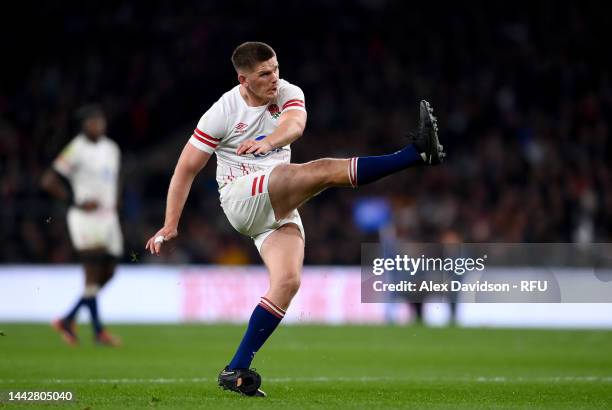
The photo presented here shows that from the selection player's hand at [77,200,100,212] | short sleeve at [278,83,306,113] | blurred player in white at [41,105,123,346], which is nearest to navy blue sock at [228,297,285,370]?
short sleeve at [278,83,306,113]

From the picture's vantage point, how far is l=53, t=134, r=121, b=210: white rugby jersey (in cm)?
1427

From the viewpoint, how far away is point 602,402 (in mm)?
7602

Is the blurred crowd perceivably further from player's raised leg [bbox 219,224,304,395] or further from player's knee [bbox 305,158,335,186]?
player's knee [bbox 305,158,335,186]

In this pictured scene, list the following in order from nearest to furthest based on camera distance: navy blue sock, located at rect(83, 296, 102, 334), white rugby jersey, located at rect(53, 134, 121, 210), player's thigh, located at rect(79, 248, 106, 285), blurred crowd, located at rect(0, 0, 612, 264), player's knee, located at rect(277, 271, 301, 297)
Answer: player's knee, located at rect(277, 271, 301, 297)
navy blue sock, located at rect(83, 296, 102, 334)
player's thigh, located at rect(79, 248, 106, 285)
white rugby jersey, located at rect(53, 134, 121, 210)
blurred crowd, located at rect(0, 0, 612, 264)

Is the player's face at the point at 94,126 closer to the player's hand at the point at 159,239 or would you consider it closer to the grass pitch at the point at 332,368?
the grass pitch at the point at 332,368

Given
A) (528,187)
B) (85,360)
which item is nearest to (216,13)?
(528,187)

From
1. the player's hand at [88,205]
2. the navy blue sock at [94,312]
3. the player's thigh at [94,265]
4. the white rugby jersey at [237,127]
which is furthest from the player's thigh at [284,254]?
the player's hand at [88,205]

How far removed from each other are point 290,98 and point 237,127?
Answer: 0.44 metres

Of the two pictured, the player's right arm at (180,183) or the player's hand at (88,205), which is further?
the player's hand at (88,205)

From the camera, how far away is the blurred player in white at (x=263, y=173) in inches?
300

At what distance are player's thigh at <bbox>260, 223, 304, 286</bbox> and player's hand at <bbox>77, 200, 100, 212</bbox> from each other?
21.3 ft

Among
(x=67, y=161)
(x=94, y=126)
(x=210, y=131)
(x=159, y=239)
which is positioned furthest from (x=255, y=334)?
(x=67, y=161)

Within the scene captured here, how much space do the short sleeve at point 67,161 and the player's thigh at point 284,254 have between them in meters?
6.65

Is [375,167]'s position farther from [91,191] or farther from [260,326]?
[91,191]
